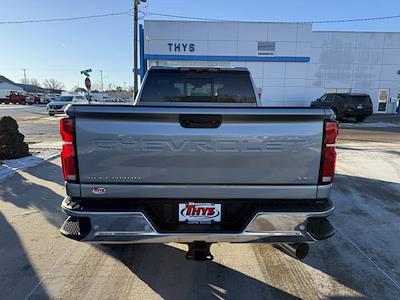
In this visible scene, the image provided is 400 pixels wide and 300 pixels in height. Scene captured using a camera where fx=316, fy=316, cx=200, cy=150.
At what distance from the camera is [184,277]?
3381mm

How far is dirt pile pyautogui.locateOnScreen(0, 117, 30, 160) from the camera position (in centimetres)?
863

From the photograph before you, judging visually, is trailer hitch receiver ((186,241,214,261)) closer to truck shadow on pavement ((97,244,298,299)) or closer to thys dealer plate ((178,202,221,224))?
thys dealer plate ((178,202,221,224))

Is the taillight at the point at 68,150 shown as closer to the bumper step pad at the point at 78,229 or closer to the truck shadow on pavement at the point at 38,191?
the bumper step pad at the point at 78,229

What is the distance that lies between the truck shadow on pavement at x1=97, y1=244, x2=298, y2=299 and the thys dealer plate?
31.4 inches

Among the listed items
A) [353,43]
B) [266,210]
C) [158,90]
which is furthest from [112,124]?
[353,43]

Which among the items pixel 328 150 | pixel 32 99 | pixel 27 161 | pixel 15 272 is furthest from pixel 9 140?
pixel 32 99

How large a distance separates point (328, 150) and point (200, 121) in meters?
1.13

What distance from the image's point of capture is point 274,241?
9.14 feet

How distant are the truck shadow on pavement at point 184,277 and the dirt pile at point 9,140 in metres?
6.31

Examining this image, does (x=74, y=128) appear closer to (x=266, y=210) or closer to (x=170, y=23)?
(x=266, y=210)

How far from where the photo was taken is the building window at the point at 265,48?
95.0 feet

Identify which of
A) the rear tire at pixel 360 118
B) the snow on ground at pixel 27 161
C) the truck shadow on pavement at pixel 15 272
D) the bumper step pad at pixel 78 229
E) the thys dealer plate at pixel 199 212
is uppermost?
the thys dealer plate at pixel 199 212

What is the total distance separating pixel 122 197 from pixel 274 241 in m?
1.39

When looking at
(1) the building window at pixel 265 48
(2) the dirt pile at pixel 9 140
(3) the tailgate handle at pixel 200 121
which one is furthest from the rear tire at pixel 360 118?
(3) the tailgate handle at pixel 200 121
